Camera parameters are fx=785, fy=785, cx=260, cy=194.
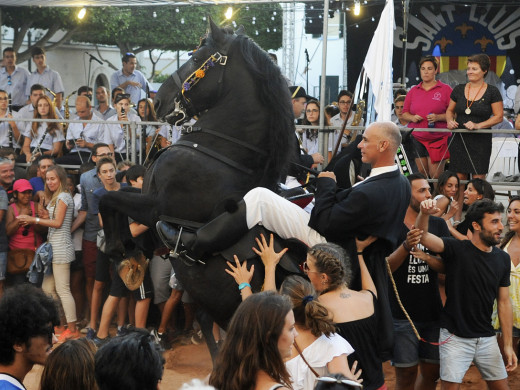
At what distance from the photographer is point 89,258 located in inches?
395

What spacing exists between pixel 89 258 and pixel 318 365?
21.1 feet

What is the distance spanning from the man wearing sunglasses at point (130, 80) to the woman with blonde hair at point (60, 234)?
4349 mm

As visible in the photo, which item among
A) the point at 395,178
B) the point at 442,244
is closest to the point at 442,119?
the point at 442,244

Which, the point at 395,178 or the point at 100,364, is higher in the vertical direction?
the point at 395,178

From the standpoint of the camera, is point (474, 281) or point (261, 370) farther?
point (474, 281)

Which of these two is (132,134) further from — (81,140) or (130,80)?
(130,80)

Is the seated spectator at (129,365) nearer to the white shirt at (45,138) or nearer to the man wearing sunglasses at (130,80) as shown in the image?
the white shirt at (45,138)

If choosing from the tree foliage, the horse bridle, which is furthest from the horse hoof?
the tree foliage

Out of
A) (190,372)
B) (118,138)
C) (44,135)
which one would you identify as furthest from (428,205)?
(44,135)

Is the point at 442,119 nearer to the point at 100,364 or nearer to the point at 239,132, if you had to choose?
the point at 239,132

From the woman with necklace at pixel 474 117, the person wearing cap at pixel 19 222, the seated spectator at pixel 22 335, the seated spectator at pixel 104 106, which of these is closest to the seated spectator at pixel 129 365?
the seated spectator at pixel 22 335

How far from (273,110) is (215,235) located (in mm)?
1116

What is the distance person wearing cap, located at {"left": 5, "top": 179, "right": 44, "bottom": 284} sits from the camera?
32.7 feet

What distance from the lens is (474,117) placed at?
904cm
